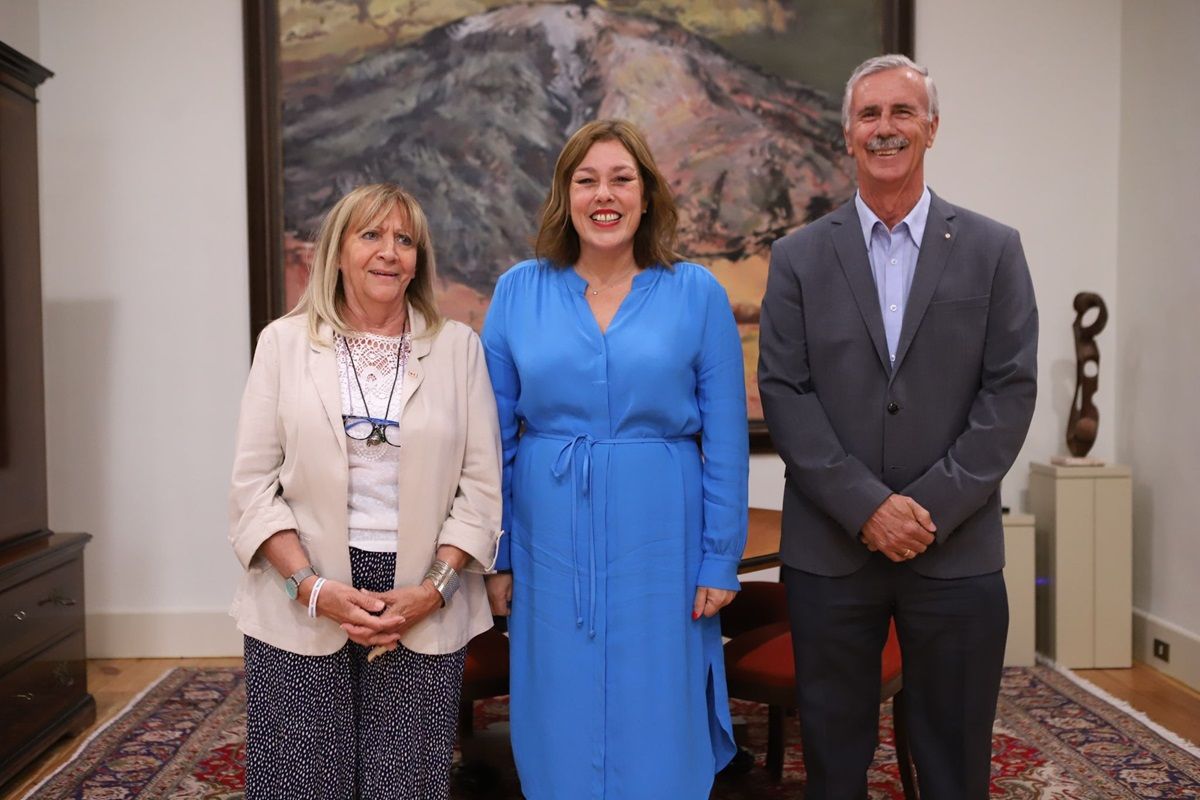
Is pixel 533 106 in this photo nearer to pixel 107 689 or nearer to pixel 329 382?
pixel 329 382

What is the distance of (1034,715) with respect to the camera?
12.0ft

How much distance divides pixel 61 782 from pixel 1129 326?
435cm

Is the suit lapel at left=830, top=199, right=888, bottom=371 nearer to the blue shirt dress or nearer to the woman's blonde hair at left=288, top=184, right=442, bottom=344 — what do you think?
the blue shirt dress

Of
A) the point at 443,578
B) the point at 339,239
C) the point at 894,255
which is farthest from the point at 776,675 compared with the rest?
the point at 339,239

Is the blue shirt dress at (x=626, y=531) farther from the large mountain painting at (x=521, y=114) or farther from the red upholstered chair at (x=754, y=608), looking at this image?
the large mountain painting at (x=521, y=114)

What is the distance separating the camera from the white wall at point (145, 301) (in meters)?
4.39

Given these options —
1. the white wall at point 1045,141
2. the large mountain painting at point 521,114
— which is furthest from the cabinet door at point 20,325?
the white wall at point 1045,141

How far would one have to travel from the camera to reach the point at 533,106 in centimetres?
446

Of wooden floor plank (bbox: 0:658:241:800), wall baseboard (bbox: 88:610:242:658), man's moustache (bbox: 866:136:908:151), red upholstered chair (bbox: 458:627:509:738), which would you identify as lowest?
wooden floor plank (bbox: 0:658:241:800)

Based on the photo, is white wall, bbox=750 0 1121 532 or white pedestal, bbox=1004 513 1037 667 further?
white wall, bbox=750 0 1121 532

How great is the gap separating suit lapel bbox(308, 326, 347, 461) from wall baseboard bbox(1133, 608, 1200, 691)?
347cm

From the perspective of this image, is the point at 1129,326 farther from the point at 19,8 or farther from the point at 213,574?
the point at 19,8

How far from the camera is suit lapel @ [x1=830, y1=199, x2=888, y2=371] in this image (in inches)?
79.3

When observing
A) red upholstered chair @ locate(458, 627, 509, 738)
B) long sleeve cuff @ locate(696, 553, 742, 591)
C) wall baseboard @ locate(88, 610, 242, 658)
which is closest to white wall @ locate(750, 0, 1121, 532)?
red upholstered chair @ locate(458, 627, 509, 738)
